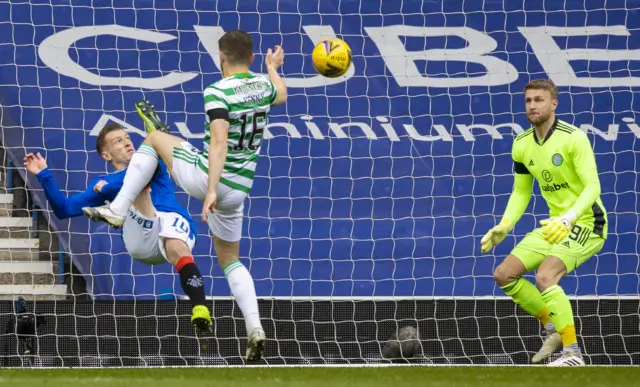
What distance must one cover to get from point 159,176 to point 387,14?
11.6ft

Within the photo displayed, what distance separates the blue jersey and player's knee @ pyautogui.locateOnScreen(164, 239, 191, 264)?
0.21 m

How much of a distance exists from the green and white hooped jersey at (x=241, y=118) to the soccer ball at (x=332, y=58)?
2.40 ft

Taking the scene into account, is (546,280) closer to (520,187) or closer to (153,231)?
(520,187)

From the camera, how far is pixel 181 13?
10477mm

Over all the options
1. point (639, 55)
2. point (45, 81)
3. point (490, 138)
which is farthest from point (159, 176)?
point (639, 55)

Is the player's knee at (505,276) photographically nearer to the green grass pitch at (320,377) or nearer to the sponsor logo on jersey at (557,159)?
the sponsor logo on jersey at (557,159)

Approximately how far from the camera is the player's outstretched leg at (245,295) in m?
6.54

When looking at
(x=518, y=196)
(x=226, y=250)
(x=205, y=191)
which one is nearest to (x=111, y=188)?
(x=226, y=250)

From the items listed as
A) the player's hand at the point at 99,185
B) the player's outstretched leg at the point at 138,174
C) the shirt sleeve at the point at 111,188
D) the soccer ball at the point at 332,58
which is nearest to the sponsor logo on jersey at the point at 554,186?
the soccer ball at the point at 332,58

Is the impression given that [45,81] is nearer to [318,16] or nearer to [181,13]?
[181,13]

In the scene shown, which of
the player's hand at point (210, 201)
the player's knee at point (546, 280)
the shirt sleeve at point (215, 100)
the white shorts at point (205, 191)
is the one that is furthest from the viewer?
the player's knee at point (546, 280)

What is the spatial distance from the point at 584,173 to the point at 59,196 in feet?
9.91

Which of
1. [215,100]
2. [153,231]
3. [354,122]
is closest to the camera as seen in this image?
[215,100]

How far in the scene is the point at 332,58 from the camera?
24.2 ft
